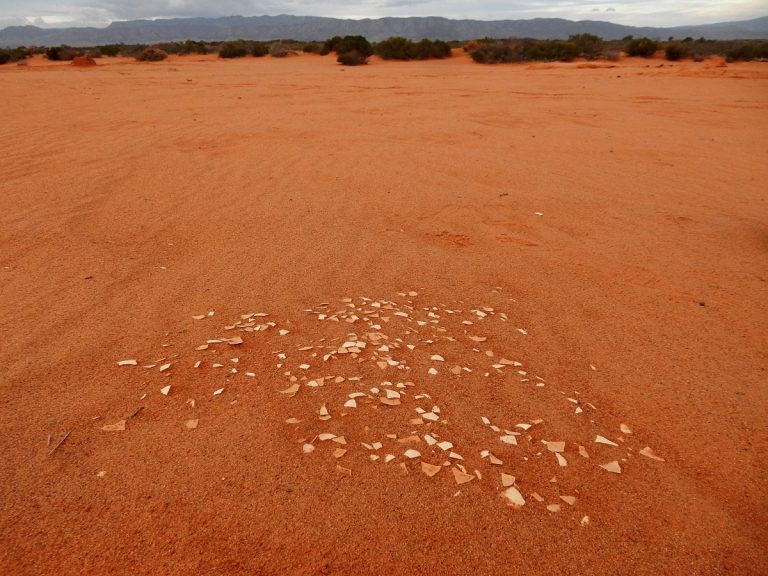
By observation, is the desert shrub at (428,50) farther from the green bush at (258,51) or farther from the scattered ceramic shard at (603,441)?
the scattered ceramic shard at (603,441)

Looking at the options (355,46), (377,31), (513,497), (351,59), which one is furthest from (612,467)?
(377,31)

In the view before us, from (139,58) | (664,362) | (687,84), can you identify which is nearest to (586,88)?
(687,84)

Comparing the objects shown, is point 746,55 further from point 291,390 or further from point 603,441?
point 291,390

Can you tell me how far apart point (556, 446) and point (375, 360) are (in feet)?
2.70

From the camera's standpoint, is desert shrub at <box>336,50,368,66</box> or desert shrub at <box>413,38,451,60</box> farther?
desert shrub at <box>413,38,451,60</box>

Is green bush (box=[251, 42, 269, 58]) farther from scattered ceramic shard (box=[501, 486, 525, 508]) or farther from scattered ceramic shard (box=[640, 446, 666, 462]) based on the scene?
scattered ceramic shard (box=[501, 486, 525, 508])

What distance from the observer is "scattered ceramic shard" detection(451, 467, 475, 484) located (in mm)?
1782

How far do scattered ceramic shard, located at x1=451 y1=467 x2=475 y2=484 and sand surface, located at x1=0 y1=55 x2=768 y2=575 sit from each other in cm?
3

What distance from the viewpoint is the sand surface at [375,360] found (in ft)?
5.23

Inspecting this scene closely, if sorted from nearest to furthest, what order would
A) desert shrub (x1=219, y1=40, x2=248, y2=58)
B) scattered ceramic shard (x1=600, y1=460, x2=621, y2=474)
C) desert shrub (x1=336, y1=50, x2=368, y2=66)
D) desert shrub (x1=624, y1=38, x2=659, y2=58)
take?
1. scattered ceramic shard (x1=600, y1=460, x2=621, y2=474)
2. desert shrub (x1=336, y1=50, x2=368, y2=66)
3. desert shrub (x1=624, y1=38, x2=659, y2=58)
4. desert shrub (x1=219, y1=40, x2=248, y2=58)

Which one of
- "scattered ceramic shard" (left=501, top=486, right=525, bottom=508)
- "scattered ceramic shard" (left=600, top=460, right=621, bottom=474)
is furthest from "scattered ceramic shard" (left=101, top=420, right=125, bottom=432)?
"scattered ceramic shard" (left=600, top=460, right=621, bottom=474)

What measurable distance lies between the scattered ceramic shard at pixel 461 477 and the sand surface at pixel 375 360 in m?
0.03

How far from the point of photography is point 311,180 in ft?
17.2

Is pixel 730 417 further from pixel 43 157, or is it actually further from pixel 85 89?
pixel 85 89
